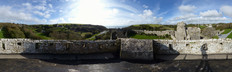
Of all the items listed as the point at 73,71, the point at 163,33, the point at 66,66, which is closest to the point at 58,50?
the point at 66,66

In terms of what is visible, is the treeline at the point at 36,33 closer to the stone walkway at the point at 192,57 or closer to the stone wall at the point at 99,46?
the stone wall at the point at 99,46

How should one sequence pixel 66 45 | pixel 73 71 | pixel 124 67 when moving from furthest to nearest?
pixel 66 45, pixel 124 67, pixel 73 71

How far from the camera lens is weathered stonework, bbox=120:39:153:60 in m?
9.97

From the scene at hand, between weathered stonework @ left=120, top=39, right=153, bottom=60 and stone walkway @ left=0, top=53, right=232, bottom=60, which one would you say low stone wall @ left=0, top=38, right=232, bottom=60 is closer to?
weathered stonework @ left=120, top=39, right=153, bottom=60

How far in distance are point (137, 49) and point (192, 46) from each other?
5077mm

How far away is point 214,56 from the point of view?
392 inches

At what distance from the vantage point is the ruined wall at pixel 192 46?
1017 cm

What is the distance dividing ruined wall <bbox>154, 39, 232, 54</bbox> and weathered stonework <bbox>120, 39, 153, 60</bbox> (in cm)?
128

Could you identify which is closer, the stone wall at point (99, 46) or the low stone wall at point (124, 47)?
the low stone wall at point (124, 47)

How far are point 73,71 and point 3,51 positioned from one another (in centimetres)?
794

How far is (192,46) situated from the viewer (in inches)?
415

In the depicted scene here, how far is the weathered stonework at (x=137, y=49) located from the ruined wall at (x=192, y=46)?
128 centimetres

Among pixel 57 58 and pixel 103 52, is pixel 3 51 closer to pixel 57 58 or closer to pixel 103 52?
pixel 57 58

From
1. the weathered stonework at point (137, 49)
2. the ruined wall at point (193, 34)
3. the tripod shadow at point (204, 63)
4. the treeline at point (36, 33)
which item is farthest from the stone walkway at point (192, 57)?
the treeline at point (36, 33)
